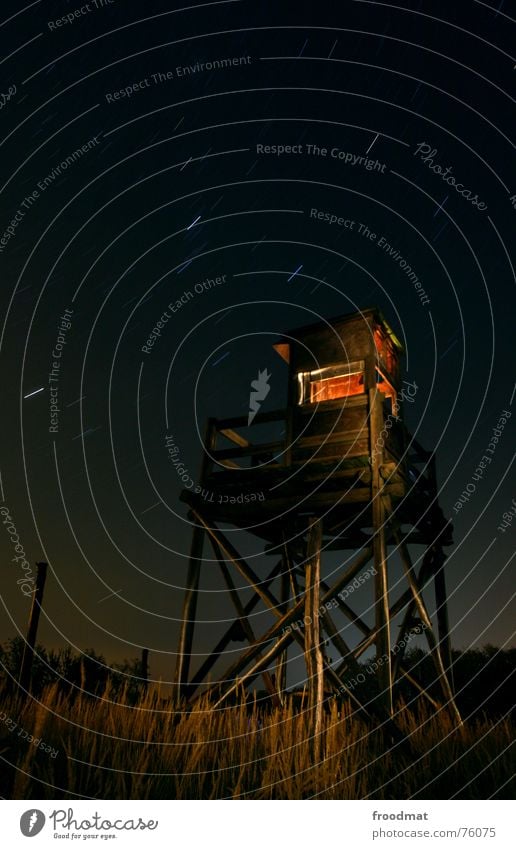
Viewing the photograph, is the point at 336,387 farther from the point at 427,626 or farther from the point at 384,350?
the point at 427,626

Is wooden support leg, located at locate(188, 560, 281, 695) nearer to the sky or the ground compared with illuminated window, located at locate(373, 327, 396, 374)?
nearer to the ground

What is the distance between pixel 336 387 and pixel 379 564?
3.87 metres

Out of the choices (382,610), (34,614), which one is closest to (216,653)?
(382,610)

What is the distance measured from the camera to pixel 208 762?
4750 millimetres

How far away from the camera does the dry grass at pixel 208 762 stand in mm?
4176

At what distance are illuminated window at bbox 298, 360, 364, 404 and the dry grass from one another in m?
6.52

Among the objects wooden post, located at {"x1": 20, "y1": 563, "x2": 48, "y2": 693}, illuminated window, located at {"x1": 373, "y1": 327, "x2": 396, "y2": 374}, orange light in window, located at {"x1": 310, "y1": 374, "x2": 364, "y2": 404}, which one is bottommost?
wooden post, located at {"x1": 20, "y1": 563, "x2": 48, "y2": 693}
